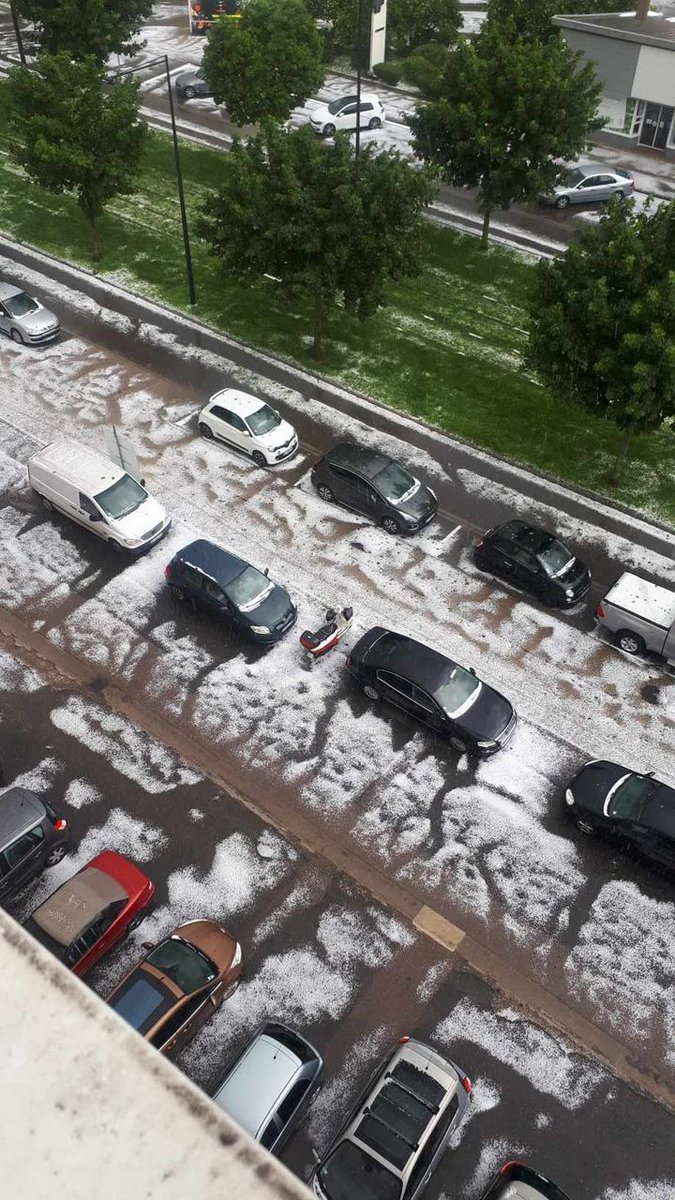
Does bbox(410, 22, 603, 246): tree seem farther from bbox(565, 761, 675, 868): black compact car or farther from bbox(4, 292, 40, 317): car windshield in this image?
bbox(565, 761, 675, 868): black compact car

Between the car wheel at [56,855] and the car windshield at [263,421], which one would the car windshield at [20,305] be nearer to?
the car windshield at [263,421]

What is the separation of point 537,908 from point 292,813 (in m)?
4.98

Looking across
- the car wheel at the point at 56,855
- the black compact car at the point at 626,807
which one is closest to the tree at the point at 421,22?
the black compact car at the point at 626,807

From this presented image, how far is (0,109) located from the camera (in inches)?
1635

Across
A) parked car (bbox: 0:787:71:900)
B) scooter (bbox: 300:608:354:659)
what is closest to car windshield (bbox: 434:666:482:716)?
scooter (bbox: 300:608:354:659)

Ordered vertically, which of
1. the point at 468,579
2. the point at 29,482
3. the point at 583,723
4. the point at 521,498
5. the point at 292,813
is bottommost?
the point at 292,813

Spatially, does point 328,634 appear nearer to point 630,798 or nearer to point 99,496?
point 99,496

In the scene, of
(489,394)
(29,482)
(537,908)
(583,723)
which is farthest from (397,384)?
(537,908)

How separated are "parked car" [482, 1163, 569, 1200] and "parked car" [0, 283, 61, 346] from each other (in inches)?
1044

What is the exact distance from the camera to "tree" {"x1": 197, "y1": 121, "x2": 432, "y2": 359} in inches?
961

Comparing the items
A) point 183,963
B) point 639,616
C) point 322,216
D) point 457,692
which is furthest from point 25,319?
point 183,963

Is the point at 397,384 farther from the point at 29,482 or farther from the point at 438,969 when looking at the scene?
the point at 438,969

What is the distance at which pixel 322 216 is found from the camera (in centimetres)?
2427

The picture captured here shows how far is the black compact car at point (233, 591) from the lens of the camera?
19.2 meters
